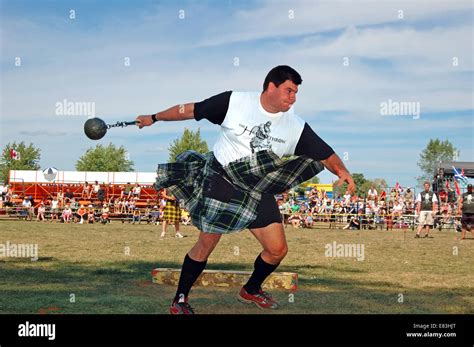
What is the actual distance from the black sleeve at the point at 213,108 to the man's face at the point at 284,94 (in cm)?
37

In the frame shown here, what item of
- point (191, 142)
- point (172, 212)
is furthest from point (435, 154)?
point (172, 212)

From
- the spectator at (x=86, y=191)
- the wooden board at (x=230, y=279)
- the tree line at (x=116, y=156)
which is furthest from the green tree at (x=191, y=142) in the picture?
the wooden board at (x=230, y=279)

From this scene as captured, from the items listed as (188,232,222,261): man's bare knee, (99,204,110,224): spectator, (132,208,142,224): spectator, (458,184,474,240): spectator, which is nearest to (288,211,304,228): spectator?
(132,208,142,224): spectator

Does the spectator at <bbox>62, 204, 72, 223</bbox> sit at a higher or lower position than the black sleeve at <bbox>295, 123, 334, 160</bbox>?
lower

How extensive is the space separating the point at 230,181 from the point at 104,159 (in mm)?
67422

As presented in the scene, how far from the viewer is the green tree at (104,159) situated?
70.8 m

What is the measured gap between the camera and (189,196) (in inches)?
215

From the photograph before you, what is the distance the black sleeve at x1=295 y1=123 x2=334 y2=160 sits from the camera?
528cm

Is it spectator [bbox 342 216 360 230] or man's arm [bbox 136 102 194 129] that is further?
spectator [bbox 342 216 360 230]

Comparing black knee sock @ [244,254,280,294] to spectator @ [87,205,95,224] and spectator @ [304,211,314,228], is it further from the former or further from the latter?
spectator @ [87,205,95,224]

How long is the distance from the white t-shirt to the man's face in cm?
13

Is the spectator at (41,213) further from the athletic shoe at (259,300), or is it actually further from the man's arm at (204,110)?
the man's arm at (204,110)

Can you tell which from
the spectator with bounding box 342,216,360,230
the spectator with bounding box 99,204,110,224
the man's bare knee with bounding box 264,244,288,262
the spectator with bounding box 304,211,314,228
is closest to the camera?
the man's bare knee with bounding box 264,244,288,262
